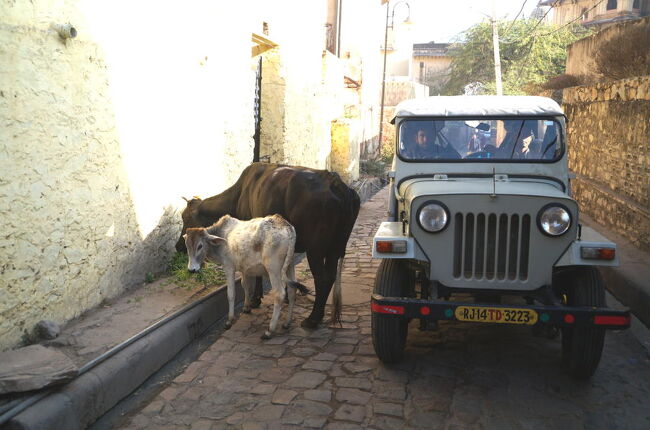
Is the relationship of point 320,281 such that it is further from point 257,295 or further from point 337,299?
point 257,295

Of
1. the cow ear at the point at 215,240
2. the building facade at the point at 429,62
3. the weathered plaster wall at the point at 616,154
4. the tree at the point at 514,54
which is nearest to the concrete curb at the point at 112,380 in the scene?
the cow ear at the point at 215,240

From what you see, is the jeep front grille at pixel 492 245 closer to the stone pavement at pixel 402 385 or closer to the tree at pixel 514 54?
the stone pavement at pixel 402 385

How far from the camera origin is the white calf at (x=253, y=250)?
5684mm

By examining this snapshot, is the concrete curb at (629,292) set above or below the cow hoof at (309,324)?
above

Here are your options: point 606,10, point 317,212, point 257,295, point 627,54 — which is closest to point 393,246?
point 317,212

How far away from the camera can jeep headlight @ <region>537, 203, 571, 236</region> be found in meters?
4.63

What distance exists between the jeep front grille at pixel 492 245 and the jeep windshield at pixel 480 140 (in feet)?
4.07

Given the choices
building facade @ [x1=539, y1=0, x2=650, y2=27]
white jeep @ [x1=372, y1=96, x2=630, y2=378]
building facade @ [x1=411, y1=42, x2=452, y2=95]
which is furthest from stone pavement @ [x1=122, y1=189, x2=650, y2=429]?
building facade @ [x1=411, y1=42, x2=452, y2=95]

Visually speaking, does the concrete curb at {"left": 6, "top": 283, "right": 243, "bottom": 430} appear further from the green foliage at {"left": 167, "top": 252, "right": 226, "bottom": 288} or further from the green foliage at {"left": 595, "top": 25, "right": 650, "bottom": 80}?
the green foliage at {"left": 595, "top": 25, "right": 650, "bottom": 80}

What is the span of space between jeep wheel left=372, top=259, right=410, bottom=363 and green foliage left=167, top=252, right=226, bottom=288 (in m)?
2.52

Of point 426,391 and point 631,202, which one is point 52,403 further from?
point 631,202

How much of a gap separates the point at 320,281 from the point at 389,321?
131cm

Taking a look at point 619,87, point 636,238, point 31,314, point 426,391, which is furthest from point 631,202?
point 31,314

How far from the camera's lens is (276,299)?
579 centimetres
